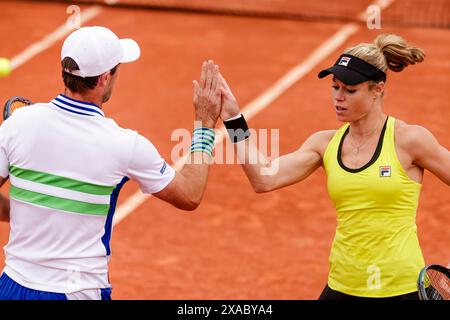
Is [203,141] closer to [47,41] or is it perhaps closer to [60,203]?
[60,203]

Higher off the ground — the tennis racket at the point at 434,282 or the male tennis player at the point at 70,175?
the male tennis player at the point at 70,175

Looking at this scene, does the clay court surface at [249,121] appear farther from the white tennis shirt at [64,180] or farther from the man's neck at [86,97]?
the man's neck at [86,97]

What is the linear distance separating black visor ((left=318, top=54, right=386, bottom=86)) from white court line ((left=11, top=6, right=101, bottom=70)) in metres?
10.4

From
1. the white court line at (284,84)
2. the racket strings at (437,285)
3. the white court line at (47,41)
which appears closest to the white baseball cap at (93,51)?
the racket strings at (437,285)

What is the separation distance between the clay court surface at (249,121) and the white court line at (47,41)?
0.13 m

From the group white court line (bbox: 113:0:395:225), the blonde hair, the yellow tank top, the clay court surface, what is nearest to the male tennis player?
the yellow tank top

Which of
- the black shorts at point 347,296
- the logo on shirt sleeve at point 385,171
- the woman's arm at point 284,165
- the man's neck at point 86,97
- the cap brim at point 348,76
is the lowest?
the black shorts at point 347,296

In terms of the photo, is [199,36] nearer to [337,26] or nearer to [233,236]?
[337,26]

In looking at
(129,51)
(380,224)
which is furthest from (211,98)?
(380,224)

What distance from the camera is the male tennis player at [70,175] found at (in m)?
5.20

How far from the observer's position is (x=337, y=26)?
1747 centimetres

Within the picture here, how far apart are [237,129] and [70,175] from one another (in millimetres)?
1563

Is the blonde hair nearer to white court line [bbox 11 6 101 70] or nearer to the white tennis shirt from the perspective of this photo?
the white tennis shirt
